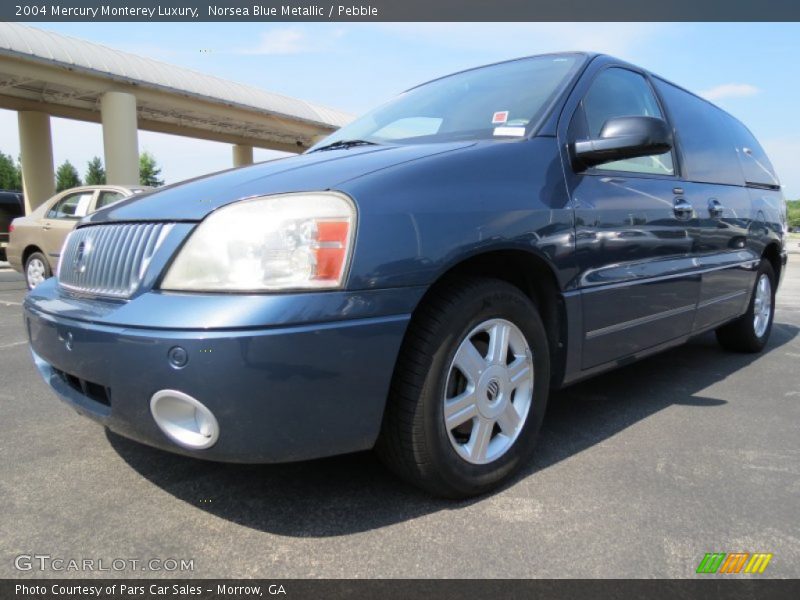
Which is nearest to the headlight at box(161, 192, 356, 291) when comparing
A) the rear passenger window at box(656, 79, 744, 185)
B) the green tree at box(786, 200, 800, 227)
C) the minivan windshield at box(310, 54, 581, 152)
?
the minivan windshield at box(310, 54, 581, 152)

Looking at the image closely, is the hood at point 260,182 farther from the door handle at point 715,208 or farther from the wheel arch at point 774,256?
the wheel arch at point 774,256

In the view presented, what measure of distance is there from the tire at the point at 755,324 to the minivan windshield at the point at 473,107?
2545 mm

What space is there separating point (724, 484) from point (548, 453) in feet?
2.10

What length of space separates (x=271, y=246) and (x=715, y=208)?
9.01 ft

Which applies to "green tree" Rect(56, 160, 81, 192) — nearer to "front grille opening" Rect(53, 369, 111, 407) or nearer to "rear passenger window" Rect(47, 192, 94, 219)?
"rear passenger window" Rect(47, 192, 94, 219)

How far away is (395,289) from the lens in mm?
1712

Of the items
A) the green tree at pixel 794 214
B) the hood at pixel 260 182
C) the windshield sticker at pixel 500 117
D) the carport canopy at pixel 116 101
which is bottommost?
the green tree at pixel 794 214

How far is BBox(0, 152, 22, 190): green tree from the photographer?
181 ft

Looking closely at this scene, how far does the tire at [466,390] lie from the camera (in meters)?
1.81

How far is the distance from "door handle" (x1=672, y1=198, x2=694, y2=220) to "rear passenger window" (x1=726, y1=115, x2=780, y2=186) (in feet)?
4.36

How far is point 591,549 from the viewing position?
5.67 feet

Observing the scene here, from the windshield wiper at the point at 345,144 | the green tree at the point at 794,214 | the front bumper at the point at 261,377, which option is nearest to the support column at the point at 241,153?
the windshield wiper at the point at 345,144
